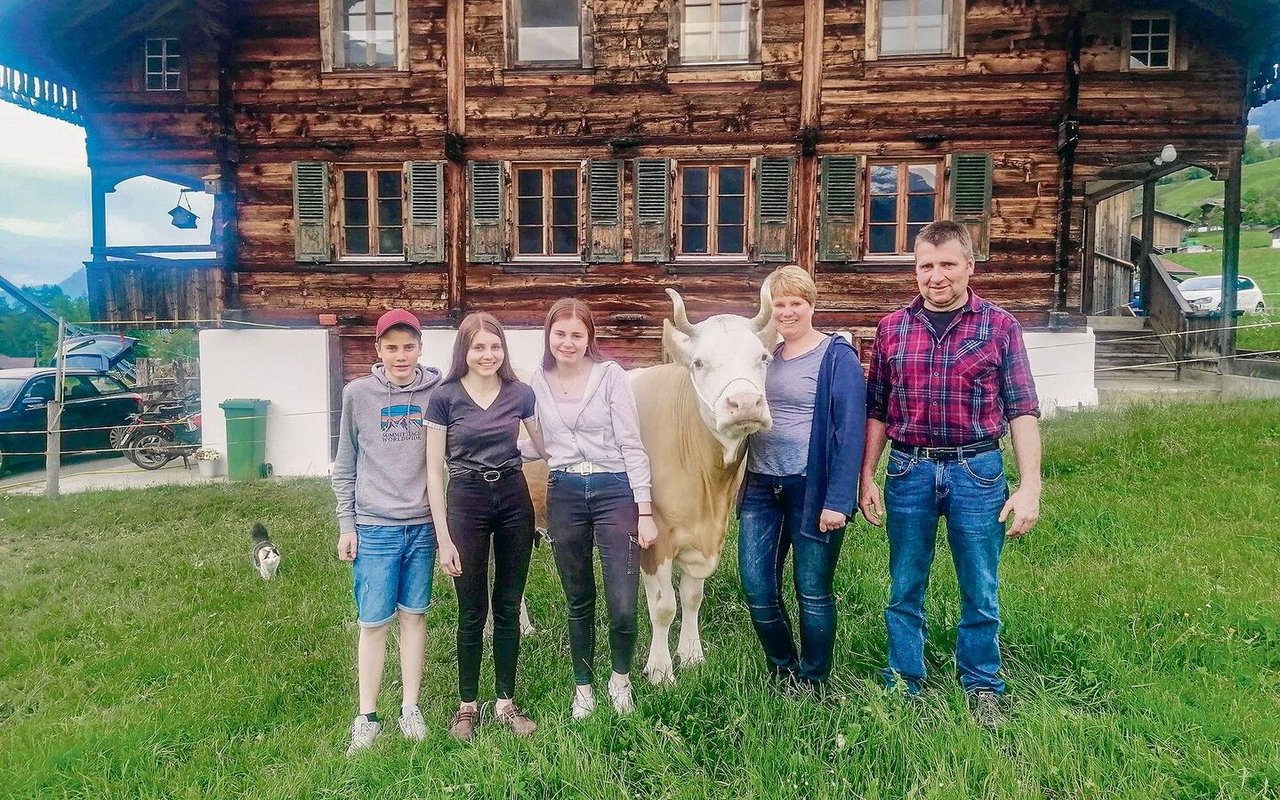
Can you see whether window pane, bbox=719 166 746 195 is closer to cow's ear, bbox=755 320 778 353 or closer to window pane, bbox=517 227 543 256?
window pane, bbox=517 227 543 256

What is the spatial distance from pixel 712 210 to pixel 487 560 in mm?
9518

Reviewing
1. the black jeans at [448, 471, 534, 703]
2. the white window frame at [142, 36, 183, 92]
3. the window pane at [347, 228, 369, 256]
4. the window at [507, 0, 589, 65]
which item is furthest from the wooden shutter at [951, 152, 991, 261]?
the white window frame at [142, 36, 183, 92]

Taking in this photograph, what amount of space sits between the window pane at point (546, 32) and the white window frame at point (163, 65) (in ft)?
18.6

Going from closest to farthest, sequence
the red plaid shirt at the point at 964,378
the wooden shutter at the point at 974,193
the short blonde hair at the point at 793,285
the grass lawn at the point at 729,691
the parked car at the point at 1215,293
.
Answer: the grass lawn at the point at 729,691 → the red plaid shirt at the point at 964,378 → the short blonde hair at the point at 793,285 → the wooden shutter at the point at 974,193 → the parked car at the point at 1215,293

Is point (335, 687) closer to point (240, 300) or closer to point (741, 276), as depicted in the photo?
point (741, 276)

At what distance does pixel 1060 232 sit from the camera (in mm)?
11617

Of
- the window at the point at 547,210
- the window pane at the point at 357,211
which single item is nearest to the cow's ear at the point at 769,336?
the window at the point at 547,210

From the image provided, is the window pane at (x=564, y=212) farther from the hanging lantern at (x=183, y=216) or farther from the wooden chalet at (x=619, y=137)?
the hanging lantern at (x=183, y=216)

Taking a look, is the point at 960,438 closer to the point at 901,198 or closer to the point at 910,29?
the point at 901,198

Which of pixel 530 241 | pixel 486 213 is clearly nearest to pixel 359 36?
pixel 486 213

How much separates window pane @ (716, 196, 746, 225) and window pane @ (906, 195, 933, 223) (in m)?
2.56

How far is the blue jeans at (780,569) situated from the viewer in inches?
132

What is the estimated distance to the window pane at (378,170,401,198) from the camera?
12.3m

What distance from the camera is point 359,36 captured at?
12.4m
